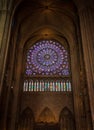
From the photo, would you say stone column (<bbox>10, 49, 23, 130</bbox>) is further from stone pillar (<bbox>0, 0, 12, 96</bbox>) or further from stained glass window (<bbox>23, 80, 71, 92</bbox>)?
stone pillar (<bbox>0, 0, 12, 96</bbox>)

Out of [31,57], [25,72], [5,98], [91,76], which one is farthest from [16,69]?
[91,76]

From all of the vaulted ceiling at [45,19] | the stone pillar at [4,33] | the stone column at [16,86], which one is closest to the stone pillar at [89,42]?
the vaulted ceiling at [45,19]

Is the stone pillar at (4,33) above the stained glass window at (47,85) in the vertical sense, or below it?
above

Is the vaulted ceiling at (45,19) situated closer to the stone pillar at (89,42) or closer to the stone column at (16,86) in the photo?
the stone column at (16,86)

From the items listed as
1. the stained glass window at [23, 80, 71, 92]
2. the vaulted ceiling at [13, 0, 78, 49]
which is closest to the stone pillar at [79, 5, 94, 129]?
the vaulted ceiling at [13, 0, 78, 49]

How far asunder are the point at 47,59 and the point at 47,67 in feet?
3.10

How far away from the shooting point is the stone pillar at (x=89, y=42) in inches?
433

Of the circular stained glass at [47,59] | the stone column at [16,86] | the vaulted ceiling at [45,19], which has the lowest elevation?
the stone column at [16,86]

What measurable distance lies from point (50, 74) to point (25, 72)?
2411mm

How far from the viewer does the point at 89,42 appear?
1216 cm

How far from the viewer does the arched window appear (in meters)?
17.6

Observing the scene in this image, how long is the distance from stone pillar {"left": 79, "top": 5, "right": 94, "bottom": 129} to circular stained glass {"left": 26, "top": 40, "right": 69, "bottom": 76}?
20.5 ft

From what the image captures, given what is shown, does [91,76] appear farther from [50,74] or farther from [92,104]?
[50,74]

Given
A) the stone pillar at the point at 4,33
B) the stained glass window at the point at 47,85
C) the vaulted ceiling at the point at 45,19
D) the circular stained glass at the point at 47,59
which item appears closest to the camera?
the stone pillar at the point at 4,33
